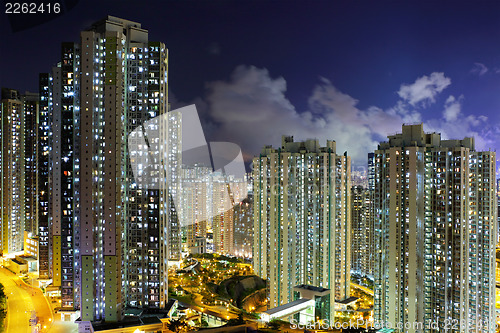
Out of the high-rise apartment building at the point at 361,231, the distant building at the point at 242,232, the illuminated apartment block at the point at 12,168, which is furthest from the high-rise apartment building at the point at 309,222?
the illuminated apartment block at the point at 12,168

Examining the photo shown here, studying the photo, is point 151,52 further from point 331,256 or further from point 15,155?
point 15,155

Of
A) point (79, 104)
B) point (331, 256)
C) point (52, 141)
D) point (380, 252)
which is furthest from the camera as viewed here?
point (331, 256)

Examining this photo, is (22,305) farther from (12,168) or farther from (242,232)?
(242,232)

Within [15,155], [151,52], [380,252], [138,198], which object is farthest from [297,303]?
[15,155]

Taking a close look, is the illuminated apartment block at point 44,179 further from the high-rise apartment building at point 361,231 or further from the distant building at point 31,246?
the high-rise apartment building at point 361,231

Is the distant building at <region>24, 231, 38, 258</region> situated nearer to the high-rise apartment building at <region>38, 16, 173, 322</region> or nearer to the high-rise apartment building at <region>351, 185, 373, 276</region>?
the high-rise apartment building at <region>38, 16, 173, 322</region>

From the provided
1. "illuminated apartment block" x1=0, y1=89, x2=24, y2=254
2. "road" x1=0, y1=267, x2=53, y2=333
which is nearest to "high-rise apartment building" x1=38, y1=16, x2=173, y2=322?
"road" x1=0, y1=267, x2=53, y2=333
